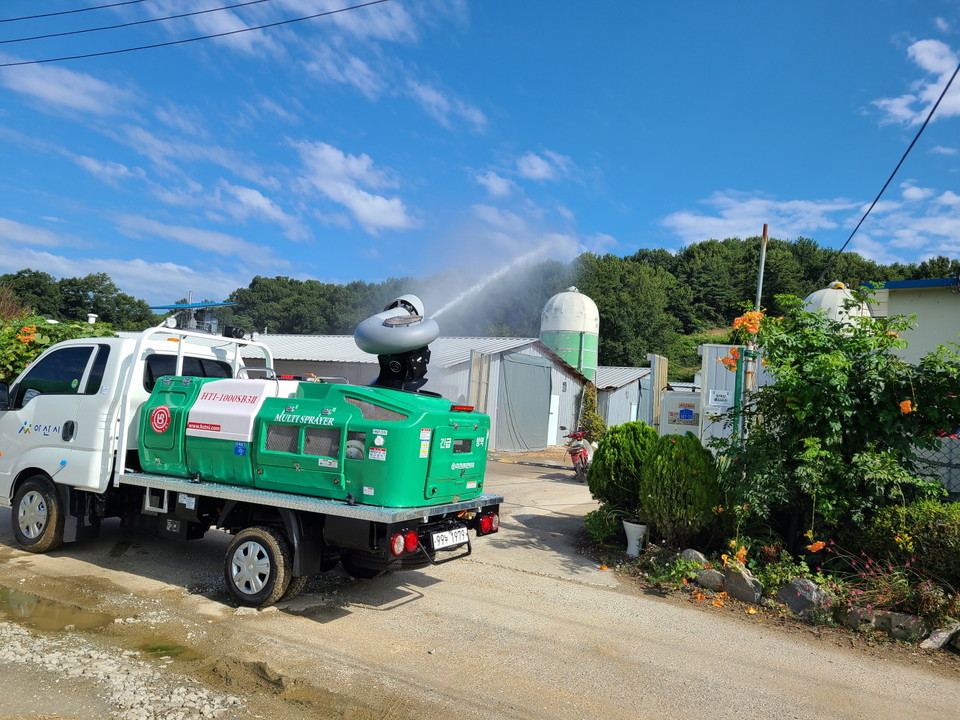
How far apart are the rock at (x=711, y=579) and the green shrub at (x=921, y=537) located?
1363mm

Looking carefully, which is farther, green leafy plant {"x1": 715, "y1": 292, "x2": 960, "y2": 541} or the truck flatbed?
green leafy plant {"x1": 715, "y1": 292, "x2": 960, "y2": 541}

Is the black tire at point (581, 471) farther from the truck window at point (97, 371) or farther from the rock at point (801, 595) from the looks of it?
the truck window at point (97, 371)

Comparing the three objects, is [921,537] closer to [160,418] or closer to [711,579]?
[711,579]

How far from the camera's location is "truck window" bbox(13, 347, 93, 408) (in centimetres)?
690

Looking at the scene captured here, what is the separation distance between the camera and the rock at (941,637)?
5227 millimetres

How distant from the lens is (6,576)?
6.17 m

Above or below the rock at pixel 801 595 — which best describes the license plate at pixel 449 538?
above

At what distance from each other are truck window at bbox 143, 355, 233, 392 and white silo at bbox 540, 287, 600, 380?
23312 mm

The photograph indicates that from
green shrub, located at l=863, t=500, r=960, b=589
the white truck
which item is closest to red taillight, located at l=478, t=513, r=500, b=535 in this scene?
the white truck

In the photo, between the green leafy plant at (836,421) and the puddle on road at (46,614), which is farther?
the green leafy plant at (836,421)

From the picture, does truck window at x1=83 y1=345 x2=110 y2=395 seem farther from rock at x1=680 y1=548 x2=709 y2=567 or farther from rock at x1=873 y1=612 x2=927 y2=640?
rock at x1=873 y1=612 x2=927 y2=640

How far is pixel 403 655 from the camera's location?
4.75 meters

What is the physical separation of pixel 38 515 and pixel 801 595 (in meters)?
7.57

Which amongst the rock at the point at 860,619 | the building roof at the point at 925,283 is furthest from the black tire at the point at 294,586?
the building roof at the point at 925,283
